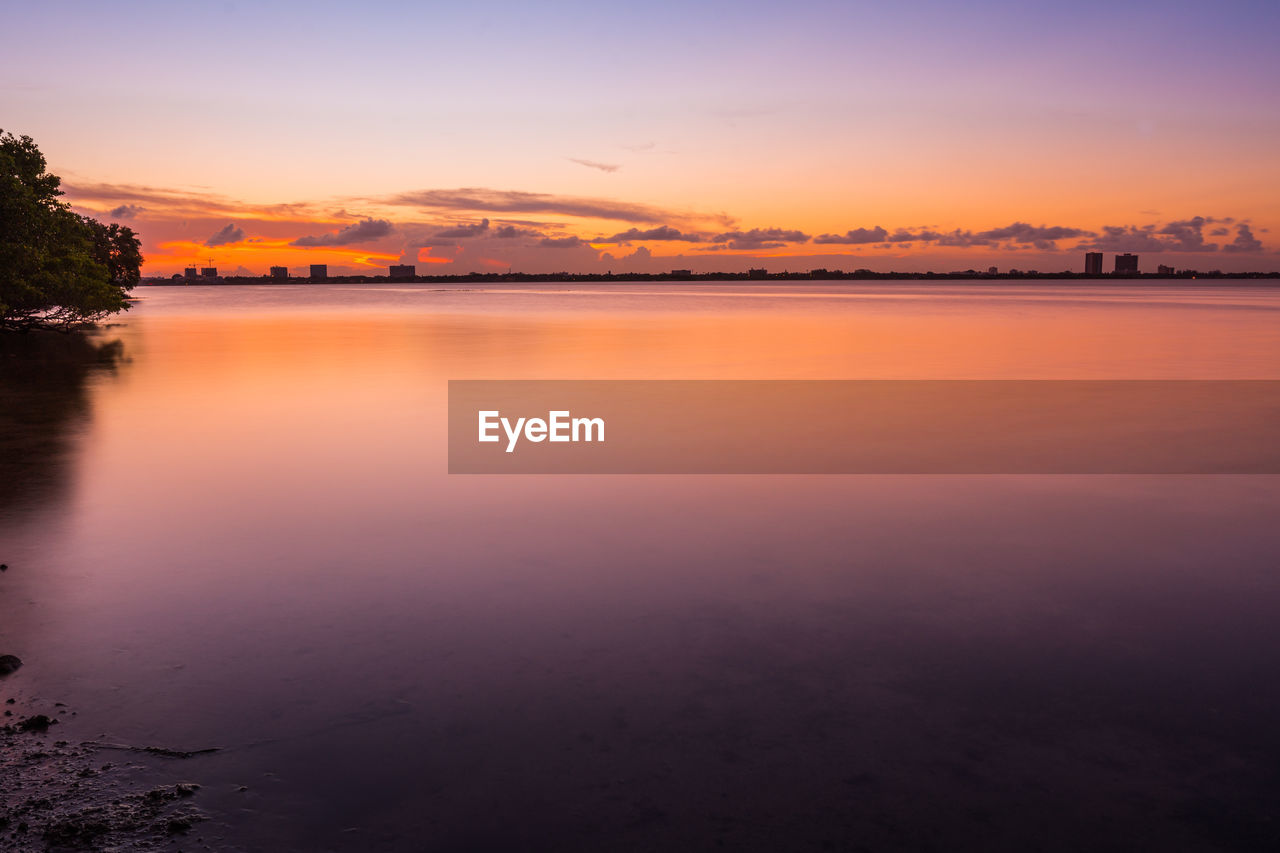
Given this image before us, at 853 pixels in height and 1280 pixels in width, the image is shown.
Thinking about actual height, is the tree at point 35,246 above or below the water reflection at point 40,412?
above

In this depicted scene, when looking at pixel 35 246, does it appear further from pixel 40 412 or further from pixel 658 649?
pixel 658 649

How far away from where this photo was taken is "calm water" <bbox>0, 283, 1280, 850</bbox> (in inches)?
208

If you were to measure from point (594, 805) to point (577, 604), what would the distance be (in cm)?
339

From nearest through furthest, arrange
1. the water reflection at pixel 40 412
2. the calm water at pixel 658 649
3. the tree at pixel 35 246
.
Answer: the calm water at pixel 658 649, the water reflection at pixel 40 412, the tree at pixel 35 246

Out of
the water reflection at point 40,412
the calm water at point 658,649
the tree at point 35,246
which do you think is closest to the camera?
the calm water at point 658,649

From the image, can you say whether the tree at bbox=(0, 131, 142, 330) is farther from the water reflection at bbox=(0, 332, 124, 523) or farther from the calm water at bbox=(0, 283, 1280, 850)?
the calm water at bbox=(0, 283, 1280, 850)

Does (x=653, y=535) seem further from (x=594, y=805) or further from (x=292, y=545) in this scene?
(x=594, y=805)

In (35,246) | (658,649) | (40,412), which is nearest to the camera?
(658,649)

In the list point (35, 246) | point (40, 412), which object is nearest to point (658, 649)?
point (40, 412)

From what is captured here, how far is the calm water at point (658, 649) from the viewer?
5.29 meters

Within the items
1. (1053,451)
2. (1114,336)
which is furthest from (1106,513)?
(1114,336)

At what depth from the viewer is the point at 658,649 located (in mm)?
7512

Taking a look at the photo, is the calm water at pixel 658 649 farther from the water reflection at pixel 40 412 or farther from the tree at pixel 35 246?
the tree at pixel 35 246

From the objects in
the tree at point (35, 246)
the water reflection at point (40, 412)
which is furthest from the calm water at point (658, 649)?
the tree at point (35, 246)
